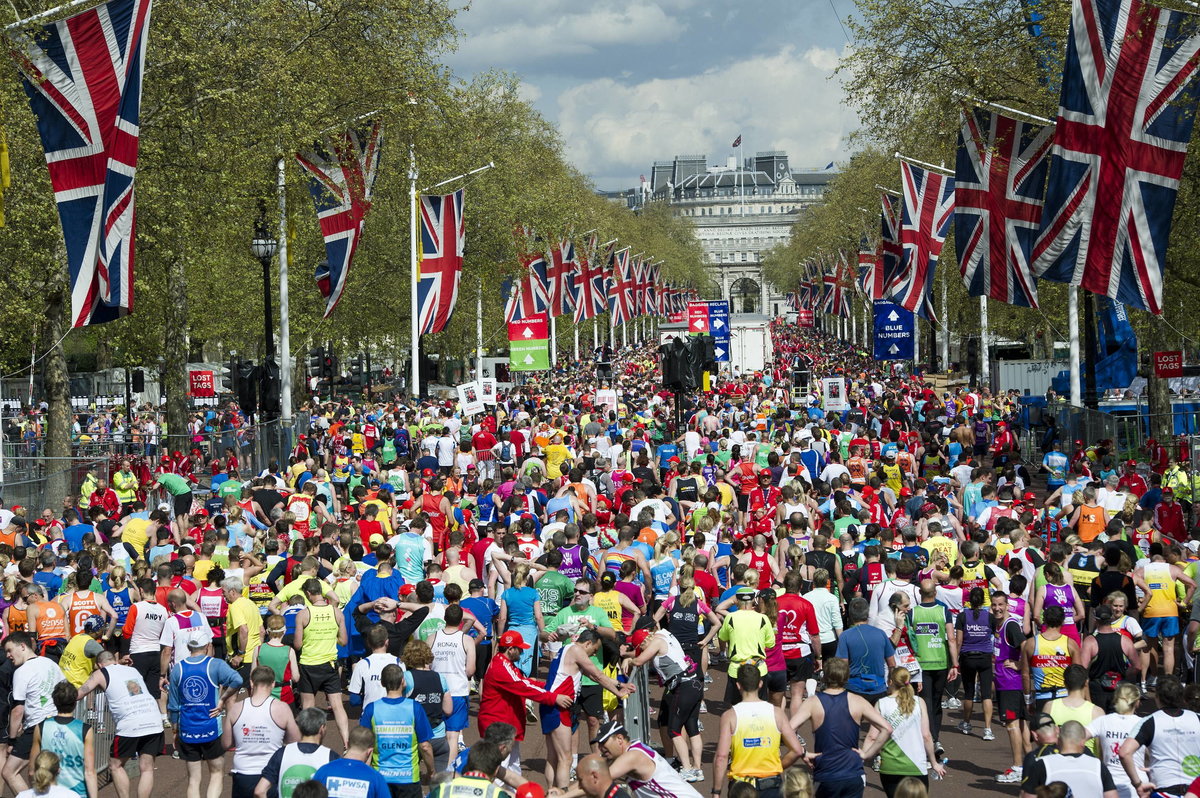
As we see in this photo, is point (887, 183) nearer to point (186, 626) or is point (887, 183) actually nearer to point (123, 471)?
→ point (123, 471)

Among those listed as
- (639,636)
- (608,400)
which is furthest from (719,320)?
(639,636)

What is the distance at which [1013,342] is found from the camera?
76.4m

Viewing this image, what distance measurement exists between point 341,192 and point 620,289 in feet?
143

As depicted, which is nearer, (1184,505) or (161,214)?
(1184,505)

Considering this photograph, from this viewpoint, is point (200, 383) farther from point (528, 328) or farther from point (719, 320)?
point (719, 320)

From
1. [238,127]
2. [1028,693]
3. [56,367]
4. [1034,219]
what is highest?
[238,127]

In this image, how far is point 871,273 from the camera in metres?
52.3

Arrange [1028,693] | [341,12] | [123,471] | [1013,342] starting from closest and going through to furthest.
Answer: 1. [1028,693]
2. [123,471]
3. [341,12]
4. [1013,342]

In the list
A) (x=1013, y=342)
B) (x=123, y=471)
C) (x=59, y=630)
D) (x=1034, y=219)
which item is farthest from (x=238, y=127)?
(x=1013, y=342)

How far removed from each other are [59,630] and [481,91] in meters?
52.4

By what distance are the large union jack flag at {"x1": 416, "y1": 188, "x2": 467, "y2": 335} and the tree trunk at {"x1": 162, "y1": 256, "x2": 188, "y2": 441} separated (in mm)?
5877

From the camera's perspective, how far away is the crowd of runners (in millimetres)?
8266

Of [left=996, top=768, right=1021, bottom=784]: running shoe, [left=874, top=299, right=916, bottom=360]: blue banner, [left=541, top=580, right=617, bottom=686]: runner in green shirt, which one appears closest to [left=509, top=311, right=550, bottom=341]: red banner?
[left=874, top=299, right=916, bottom=360]: blue banner

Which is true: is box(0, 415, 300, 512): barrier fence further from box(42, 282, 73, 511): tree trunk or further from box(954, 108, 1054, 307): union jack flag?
box(954, 108, 1054, 307): union jack flag
